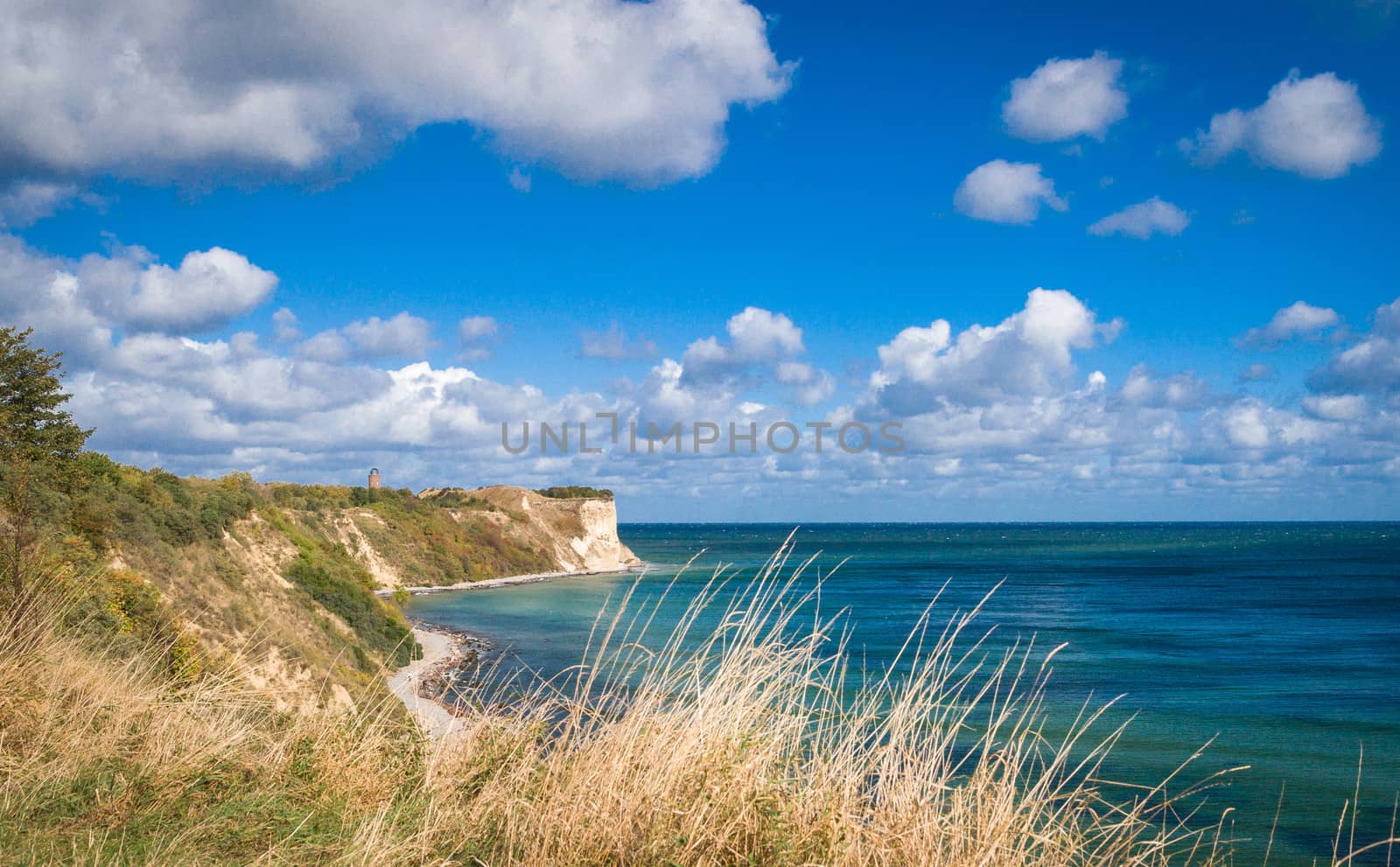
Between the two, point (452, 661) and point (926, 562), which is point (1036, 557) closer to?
point (926, 562)

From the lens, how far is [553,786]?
14.8 feet

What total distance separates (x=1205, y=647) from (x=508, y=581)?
50670 millimetres

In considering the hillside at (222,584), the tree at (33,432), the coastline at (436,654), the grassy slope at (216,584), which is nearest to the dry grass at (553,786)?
the hillside at (222,584)

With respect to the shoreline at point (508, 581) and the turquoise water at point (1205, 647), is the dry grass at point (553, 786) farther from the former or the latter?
the shoreline at point (508, 581)

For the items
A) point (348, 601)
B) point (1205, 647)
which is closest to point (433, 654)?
point (348, 601)

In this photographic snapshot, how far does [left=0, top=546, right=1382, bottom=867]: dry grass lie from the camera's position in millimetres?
3900

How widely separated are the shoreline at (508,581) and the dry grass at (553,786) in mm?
46539

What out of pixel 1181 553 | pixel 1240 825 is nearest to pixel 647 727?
pixel 1240 825

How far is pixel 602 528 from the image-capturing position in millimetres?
92562

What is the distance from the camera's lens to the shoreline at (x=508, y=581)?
6100 cm

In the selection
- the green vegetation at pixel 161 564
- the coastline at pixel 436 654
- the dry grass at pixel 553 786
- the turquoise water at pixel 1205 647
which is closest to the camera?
the dry grass at pixel 553 786

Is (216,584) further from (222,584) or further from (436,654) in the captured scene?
(436,654)

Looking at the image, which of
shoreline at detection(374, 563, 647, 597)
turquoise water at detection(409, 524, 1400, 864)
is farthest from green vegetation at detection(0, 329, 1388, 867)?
shoreline at detection(374, 563, 647, 597)

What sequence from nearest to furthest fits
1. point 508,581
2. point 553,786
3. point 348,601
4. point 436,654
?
point 553,786 < point 348,601 < point 436,654 < point 508,581
